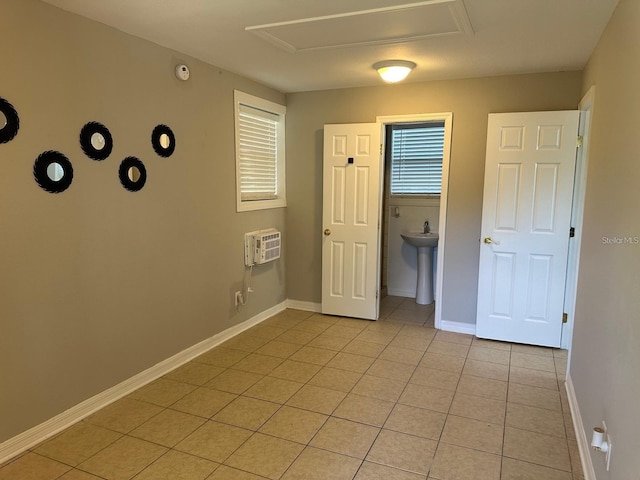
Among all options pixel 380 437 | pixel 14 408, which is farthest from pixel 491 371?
pixel 14 408

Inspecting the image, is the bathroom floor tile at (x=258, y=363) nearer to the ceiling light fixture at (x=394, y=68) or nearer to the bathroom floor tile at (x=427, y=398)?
the bathroom floor tile at (x=427, y=398)

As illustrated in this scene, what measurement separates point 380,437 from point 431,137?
371 centimetres

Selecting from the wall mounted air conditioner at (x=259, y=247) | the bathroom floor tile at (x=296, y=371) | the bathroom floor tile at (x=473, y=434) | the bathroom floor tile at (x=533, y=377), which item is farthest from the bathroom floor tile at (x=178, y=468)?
the bathroom floor tile at (x=533, y=377)

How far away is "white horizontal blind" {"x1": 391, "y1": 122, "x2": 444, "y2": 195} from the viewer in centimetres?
517

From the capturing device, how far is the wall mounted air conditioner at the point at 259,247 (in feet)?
13.9

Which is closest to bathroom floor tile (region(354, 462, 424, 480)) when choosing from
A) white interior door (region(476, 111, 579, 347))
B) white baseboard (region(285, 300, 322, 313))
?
white interior door (region(476, 111, 579, 347))

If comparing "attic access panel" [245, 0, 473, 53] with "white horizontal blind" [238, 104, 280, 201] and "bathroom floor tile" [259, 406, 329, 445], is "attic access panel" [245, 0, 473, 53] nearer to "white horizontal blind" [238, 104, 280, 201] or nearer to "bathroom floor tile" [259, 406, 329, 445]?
"white horizontal blind" [238, 104, 280, 201]

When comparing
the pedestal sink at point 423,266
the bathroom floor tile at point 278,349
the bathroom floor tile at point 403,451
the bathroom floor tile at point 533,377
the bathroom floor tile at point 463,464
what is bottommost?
the bathroom floor tile at point 403,451

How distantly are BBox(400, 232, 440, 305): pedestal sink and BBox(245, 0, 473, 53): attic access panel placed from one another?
99.6 inches

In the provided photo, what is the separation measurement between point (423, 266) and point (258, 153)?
235cm

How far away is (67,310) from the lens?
100 inches

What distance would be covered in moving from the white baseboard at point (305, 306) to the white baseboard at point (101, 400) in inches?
38.1

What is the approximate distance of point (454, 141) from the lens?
4.12 meters

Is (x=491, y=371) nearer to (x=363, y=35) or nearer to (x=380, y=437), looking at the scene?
(x=380, y=437)
